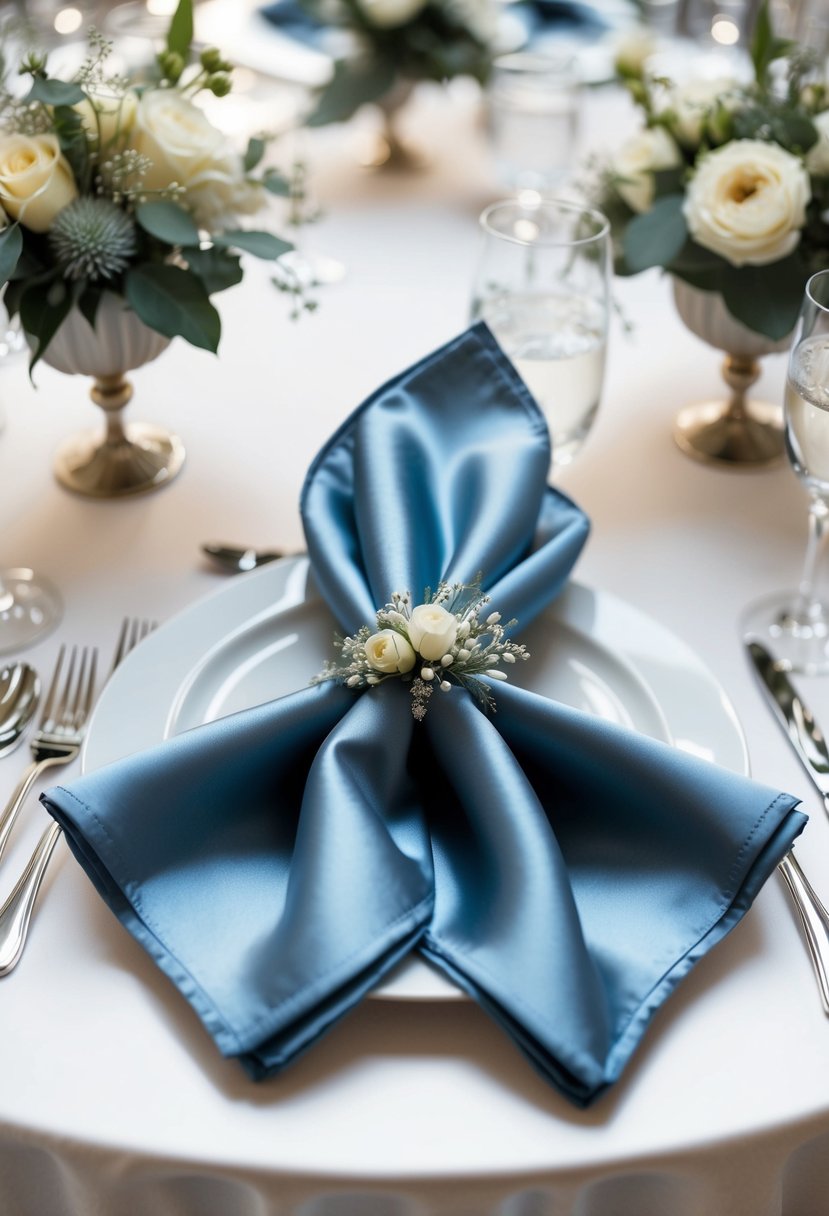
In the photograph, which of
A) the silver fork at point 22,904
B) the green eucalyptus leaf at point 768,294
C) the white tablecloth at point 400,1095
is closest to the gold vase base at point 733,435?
the green eucalyptus leaf at point 768,294

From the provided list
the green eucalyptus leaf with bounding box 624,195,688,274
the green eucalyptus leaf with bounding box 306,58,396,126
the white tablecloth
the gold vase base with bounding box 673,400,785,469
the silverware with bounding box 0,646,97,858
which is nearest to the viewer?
the white tablecloth

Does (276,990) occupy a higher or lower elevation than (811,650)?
higher

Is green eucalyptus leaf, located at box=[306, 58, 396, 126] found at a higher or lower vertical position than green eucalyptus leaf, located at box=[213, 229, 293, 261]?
lower

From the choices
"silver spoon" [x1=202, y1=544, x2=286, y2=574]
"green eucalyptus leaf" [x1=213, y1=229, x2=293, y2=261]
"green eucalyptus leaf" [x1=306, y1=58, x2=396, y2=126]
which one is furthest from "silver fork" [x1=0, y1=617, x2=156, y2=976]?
"green eucalyptus leaf" [x1=306, y1=58, x2=396, y2=126]

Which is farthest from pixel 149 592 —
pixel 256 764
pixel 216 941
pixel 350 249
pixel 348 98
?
pixel 348 98

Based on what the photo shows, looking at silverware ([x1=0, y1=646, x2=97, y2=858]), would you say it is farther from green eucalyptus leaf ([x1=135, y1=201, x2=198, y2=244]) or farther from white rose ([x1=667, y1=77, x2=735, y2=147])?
white rose ([x1=667, y1=77, x2=735, y2=147])

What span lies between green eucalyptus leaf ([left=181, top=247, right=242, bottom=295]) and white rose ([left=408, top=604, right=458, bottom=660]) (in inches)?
18.5

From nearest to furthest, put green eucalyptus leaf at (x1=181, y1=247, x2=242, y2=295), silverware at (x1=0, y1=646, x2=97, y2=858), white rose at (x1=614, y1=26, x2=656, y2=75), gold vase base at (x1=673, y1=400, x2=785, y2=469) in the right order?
1. silverware at (x1=0, y1=646, x2=97, y2=858)
2. green eucalyptus leaf at (x1=181, y1=247, x2=242, y2=295)
3. gold vase base at (x1=673, y1=400, x2=785, y2=469)
4. white rose at (x1=614, y1=26, x2=656, y2=75)

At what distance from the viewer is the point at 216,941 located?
28.6 inches

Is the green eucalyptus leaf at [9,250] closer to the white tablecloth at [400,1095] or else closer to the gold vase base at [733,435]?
the white tablecloth at [400,1095]

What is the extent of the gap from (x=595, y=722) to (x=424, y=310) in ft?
2.95

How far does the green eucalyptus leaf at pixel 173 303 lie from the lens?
108 cm

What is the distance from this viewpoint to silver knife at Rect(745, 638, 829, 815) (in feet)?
3.05

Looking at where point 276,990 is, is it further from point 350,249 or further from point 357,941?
point 350,249
